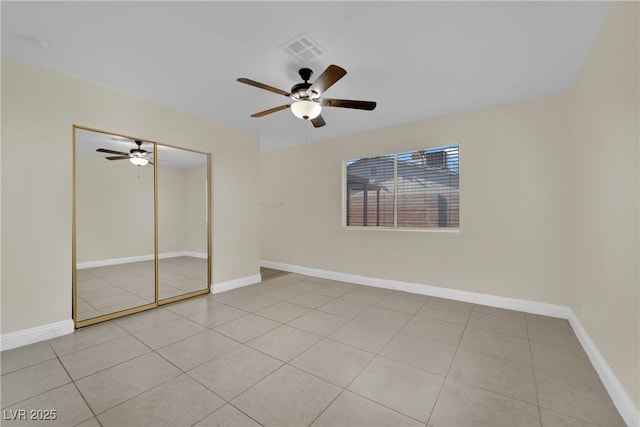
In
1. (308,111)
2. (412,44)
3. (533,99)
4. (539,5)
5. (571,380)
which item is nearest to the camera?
(539,5)

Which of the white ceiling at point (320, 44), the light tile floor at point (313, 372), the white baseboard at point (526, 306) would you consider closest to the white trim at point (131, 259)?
the light tile floor at point (313, 372)

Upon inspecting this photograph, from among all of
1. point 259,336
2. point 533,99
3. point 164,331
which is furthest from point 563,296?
point 164,331

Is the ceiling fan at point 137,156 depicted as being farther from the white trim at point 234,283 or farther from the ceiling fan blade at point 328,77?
the ceiling fan blade at point 328,77

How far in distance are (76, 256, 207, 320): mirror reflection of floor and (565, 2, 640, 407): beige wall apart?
179 inches

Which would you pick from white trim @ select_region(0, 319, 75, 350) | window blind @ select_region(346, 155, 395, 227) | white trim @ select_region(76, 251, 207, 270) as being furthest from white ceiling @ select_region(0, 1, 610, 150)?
white trim @ select_region(0, 319, 75, 350)

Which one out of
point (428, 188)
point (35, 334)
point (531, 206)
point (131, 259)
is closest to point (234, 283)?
point (131, 259)

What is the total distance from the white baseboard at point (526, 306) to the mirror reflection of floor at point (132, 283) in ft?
7.17

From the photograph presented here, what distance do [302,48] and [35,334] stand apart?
12.2 feet

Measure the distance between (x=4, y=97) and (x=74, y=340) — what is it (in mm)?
2390

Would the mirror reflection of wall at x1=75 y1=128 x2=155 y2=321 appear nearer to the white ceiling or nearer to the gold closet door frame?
the gold closet door frame

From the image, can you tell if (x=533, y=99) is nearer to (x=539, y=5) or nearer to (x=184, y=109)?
(x=539, y=5)

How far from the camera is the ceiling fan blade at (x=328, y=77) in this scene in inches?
80.0

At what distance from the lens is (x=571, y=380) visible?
6.53 ft

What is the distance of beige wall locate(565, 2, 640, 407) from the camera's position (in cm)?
162
